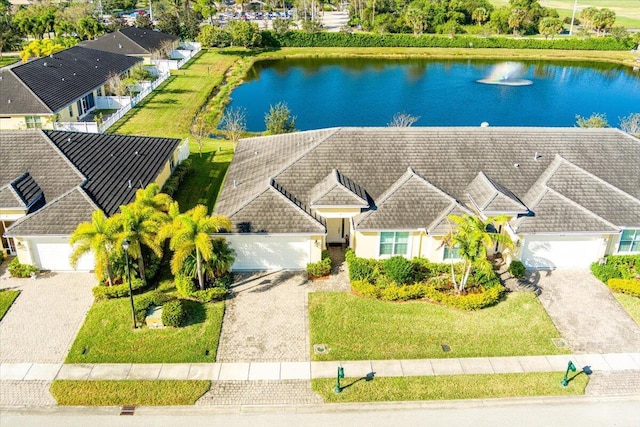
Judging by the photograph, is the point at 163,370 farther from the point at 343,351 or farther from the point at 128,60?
the point at 128,60

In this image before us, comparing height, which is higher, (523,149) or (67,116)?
(523,149)

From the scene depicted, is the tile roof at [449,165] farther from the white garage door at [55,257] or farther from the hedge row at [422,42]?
the hedge row at [422,42]

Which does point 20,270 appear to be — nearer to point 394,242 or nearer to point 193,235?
point 193,235

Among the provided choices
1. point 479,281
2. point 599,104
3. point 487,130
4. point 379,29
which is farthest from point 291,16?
point 479,281

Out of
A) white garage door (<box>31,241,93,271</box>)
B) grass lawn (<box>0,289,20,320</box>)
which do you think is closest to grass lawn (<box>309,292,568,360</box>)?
white garage door (<box>31,241,93,271</box>)

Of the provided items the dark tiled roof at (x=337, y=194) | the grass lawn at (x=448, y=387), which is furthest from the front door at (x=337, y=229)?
the grass lawn at (x=448, y=387)

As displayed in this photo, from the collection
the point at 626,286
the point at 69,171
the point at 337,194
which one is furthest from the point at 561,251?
the point at 69,171
